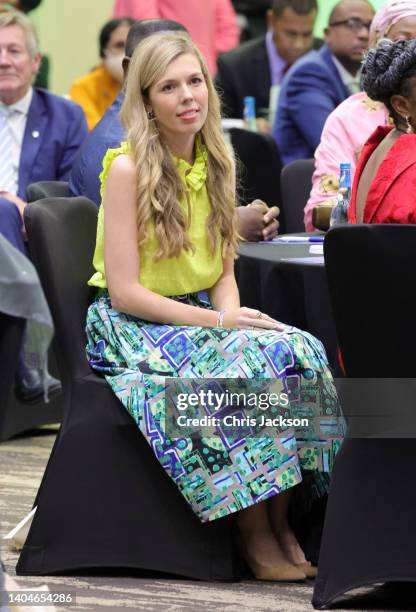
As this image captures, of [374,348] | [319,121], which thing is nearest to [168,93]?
[374,348]

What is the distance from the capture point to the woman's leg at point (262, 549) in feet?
10.6

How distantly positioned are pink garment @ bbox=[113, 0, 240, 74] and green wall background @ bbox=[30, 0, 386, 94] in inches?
87.7

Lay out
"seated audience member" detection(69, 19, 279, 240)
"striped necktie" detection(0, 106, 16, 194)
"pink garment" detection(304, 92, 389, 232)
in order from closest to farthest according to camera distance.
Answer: "seated audience member" detection(69, 19, 279, 240)
"pink garment" detection(304, 92, 389, 232)
"striped necktie" detection(0, 106, 16, 194)

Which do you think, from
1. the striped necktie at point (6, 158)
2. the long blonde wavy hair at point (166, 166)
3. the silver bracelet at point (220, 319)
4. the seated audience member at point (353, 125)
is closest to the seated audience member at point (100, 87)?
the striped necktie at point (6, 158)

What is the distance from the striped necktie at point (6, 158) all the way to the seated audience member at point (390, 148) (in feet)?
7.54

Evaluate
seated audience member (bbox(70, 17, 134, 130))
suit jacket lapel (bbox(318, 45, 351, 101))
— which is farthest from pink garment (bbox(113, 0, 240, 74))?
suit jacket lapel (bbox(318, 45, 351, 101))

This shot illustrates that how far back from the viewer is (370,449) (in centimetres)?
291

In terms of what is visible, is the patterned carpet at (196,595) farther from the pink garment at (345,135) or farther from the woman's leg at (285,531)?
the pink garment at (345,135)

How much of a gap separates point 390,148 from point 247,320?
51 centimetres

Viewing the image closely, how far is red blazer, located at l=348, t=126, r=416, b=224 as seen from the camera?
9.59 ft

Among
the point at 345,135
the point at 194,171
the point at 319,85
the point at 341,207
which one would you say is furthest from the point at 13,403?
the point at 319,85

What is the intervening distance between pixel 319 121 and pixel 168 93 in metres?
2.83

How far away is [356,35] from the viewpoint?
21.0 feet

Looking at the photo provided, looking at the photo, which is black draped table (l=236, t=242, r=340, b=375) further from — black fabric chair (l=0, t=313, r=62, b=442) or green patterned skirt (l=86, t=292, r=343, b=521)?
black fabric chair (l=0, t=313, r=62, b=442)
